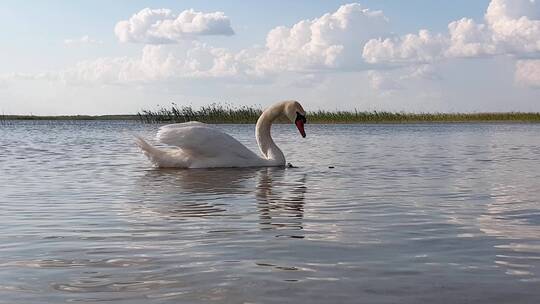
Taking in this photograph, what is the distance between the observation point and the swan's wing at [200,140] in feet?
41.1

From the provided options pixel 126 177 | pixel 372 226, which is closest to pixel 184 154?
pixel 126 177

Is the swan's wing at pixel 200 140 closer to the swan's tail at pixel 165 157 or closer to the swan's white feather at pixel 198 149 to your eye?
the swan's white feather at pixel 198 149

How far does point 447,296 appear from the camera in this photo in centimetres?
366

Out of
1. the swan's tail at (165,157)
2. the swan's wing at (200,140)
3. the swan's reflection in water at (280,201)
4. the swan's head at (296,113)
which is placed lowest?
the swan's reflection in water at (280,201)

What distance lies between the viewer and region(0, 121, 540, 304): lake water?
3801mm

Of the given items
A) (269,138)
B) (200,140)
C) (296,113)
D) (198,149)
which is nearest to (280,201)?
(200,140)

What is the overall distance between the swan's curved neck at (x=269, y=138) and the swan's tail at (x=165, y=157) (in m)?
1.63

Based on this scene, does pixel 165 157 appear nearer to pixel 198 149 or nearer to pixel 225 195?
pixel 198 149

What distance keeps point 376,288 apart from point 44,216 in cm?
408

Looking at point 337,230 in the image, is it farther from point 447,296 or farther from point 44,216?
point 44,216

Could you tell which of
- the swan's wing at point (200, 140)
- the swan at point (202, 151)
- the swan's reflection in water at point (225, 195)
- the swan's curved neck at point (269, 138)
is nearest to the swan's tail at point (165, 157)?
the swan at point (202, 151)

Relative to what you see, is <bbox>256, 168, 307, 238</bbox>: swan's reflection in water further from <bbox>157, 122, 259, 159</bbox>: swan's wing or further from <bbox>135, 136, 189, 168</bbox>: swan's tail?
<bbox>135, 136, 189, 168</bbox>: swan's tail

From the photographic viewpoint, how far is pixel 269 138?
47.8 ft

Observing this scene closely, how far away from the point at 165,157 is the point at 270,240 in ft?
27.2
